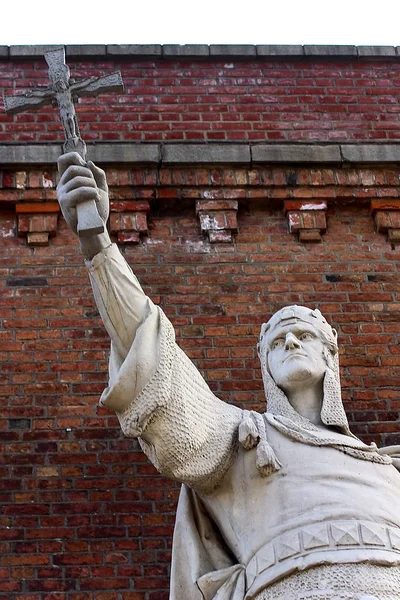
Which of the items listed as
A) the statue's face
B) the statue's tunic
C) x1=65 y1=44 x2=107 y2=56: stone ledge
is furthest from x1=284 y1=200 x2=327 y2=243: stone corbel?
the statue's tunic

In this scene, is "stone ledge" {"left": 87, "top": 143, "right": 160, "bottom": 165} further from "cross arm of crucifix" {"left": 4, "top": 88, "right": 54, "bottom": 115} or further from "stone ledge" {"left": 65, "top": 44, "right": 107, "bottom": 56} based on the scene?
"cross arm of crucifix" {"left": 4, "top": 88, "right": 54, "bottom": 115}

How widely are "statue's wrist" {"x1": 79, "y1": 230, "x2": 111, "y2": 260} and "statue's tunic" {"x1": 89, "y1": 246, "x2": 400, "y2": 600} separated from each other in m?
0.03

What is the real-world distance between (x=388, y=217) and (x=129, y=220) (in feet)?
5.45

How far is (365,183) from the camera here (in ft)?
29.8

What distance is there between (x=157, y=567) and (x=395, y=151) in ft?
10.8

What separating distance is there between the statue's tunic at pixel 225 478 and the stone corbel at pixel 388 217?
3.24m

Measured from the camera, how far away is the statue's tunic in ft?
17.6

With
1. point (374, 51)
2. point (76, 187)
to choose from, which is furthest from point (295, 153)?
point (76, 187)

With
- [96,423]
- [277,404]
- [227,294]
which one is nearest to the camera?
[277,404]

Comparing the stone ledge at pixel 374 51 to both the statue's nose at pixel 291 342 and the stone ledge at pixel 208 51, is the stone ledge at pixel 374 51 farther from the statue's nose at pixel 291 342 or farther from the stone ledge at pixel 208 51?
the statue's nose at pixel 291 342

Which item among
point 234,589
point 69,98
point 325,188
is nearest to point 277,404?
point 234,589

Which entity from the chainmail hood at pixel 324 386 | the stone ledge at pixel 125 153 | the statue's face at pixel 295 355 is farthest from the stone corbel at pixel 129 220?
the statue's face at pixel 295 355

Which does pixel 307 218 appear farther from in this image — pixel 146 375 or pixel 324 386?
pixel 146 375

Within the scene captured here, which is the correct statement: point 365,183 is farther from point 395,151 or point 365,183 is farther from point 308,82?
point 308,82
